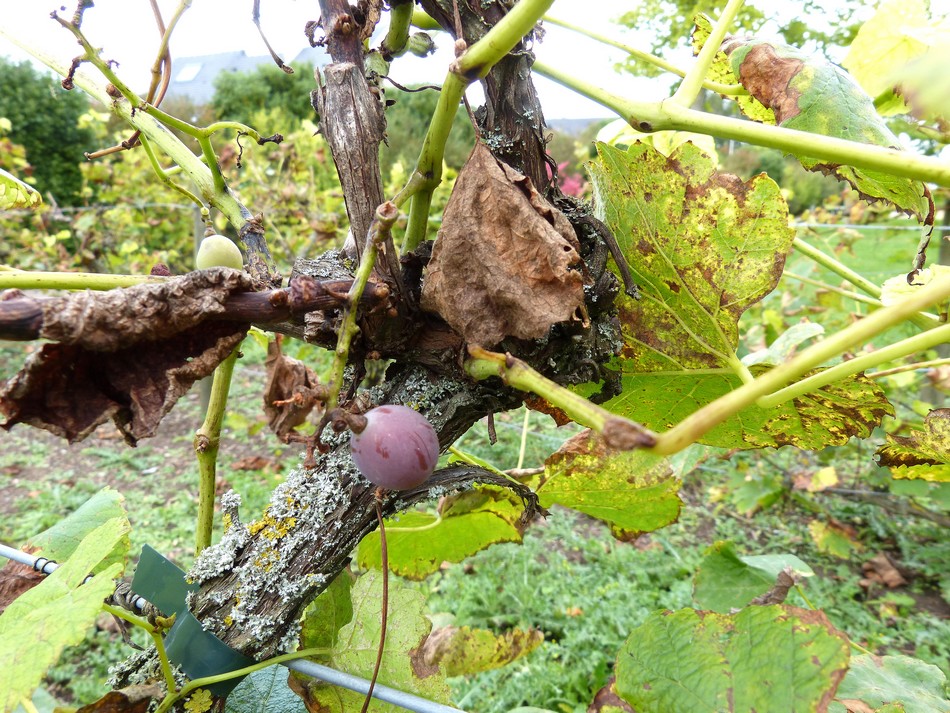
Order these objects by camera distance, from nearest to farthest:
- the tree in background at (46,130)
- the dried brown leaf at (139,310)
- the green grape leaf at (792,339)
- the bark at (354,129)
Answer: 1. the dried brown leaf at (139,310)
2. the bark at (354,129)
3. the green grape leaf at (792,339)
4. the tree in background at (46,130)

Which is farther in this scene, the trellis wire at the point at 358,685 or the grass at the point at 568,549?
the grass at the point at 568,549

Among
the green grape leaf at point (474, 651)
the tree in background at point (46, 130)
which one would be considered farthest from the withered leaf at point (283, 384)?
the tree in background at point (46, 130)

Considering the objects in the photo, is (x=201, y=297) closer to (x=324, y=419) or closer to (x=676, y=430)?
(x=324, y=419)

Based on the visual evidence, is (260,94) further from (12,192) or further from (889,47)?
(889,47)

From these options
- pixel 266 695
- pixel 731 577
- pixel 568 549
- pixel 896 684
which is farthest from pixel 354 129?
pixel 568 549

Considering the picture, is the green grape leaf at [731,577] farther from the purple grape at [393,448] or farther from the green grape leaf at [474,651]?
the purple grape at [393,448]

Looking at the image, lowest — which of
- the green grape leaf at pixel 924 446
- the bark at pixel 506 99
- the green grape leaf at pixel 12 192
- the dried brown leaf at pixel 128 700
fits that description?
the dried brown leaf at pixel 128 700

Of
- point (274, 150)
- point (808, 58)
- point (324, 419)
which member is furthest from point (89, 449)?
point (808, 58)
